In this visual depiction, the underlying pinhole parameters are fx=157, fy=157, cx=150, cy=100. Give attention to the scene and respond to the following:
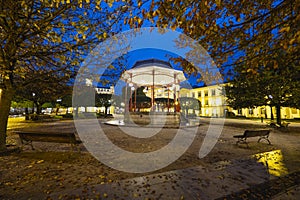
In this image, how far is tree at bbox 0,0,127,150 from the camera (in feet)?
14.9

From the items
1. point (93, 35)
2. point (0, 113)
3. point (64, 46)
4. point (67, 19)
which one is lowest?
point (0, 113)

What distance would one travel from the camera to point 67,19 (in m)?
5.48

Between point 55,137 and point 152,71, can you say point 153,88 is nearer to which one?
point 152,71

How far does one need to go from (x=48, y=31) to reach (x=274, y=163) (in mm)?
8417

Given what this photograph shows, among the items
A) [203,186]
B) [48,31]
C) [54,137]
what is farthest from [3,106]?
[203,186]

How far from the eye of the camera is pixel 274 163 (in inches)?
197

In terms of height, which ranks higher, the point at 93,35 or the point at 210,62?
the point at 93,35

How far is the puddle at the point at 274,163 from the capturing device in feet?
13.9

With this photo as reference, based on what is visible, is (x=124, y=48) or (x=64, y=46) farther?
(x=124, y=48)

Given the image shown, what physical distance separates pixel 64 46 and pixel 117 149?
459cm

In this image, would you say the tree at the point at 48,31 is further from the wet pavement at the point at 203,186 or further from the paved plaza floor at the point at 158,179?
the wet pavement at the point at 203,186

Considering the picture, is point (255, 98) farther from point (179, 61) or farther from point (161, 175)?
point (161, 175)

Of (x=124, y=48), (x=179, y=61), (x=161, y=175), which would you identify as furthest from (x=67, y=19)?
(x=161, y=175)

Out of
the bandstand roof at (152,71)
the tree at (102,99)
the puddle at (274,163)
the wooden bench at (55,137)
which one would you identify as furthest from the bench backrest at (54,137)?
the tree at (102,99)
